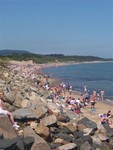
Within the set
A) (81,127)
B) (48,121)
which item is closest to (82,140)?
(48,121)

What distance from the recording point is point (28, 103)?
1568 cm

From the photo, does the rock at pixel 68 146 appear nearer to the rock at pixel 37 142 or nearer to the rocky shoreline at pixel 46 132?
the rocky shoreline at pixel 46 132

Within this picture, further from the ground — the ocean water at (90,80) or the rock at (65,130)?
the rock at (65,130)

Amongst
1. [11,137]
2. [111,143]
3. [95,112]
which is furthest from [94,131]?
[95,112]

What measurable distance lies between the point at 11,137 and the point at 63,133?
2.96 m

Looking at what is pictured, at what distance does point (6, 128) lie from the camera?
36.9ft

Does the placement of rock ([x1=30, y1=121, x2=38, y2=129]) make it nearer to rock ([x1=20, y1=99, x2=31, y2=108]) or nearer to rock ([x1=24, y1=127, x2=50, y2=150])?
rock ([x1=24, y1=127, x2=50, y2=150])

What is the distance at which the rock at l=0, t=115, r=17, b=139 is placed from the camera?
11109mm

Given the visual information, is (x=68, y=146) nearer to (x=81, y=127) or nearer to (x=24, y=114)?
(x=24, y=114)

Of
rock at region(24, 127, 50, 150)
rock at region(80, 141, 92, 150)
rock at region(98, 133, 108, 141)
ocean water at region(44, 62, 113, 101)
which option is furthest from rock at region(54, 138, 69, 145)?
ocean water at region(44, 62, 113, 101)

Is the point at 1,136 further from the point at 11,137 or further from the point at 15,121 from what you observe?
the point at 15,121

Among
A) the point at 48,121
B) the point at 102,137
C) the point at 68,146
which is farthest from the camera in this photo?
the point at 102,137

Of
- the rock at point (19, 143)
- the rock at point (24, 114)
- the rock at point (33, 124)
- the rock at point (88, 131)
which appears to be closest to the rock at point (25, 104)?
the rock at point (24, 114)

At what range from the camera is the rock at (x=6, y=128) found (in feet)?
36.4
